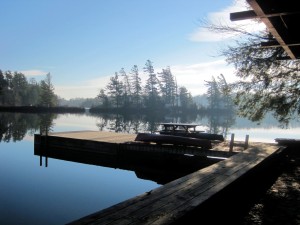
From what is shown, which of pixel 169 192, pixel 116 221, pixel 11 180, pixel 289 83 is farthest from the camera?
pixel 289 83

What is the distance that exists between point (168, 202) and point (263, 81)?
14.0m

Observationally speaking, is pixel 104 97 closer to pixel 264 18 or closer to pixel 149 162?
pixel 149 162

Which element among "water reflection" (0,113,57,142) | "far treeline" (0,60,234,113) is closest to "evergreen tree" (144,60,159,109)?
"far treeline" (0,60,234,113)

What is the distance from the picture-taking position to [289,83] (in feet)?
51.1


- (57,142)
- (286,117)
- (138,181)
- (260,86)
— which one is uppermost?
(260,86)

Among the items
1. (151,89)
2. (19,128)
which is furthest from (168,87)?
(19,128)

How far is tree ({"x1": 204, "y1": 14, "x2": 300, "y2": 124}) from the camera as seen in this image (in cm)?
1531

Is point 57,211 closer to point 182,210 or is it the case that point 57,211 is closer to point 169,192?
point 169,192

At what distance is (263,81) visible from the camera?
52.6 ft

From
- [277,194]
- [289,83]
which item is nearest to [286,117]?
[289,83]

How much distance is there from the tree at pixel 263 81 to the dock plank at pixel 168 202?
36.3 feet

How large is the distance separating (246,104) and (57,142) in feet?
42.0

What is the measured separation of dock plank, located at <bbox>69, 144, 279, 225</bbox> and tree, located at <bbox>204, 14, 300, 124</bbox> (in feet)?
36.3

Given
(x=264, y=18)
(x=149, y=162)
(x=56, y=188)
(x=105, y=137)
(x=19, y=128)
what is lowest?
(x=56, y=188)
